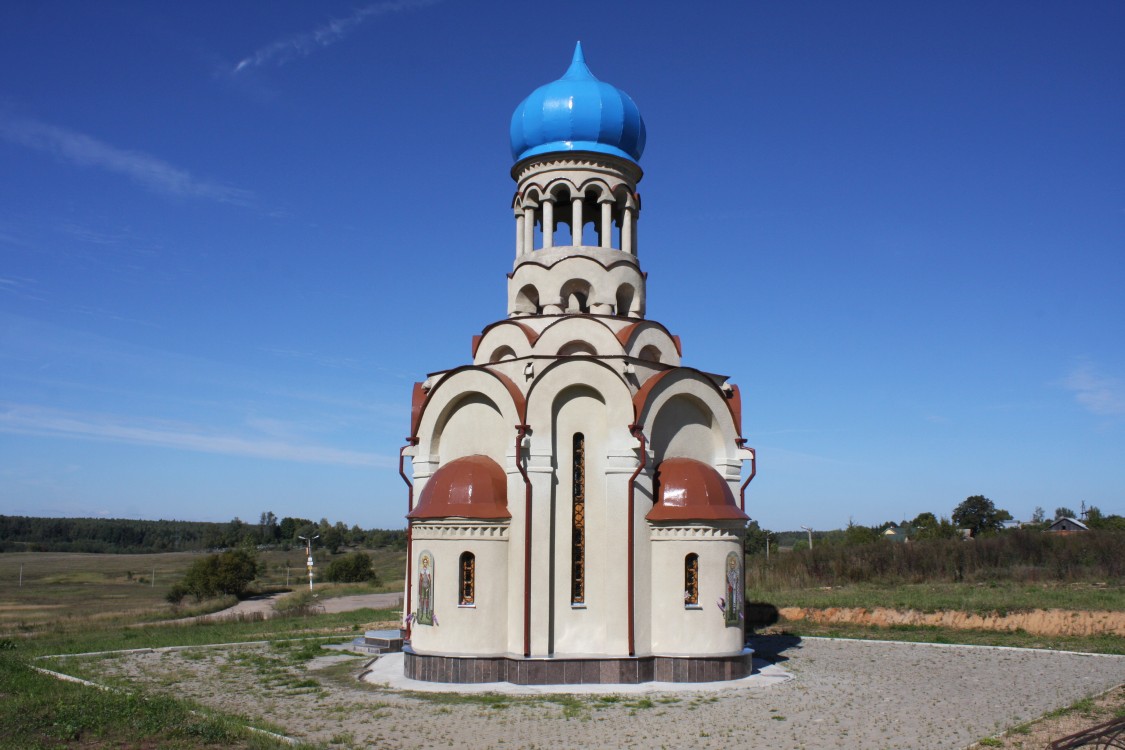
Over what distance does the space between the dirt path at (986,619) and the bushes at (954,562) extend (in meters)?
7.89

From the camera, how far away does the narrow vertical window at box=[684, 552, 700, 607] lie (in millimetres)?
14289

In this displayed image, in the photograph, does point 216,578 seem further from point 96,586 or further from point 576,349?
point 576,349

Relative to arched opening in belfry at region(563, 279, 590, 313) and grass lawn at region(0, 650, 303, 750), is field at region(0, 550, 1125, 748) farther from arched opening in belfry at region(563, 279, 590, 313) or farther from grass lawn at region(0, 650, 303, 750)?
arched opening in belfry at region(563, 279, 590, 313)

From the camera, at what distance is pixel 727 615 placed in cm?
1425

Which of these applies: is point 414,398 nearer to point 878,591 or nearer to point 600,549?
point 600,549

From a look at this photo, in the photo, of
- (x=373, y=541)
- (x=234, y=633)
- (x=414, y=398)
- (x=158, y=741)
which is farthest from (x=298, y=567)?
(x=158, y=741)

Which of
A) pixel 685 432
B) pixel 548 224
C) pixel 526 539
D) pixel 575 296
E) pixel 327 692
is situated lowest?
pixel 327 692

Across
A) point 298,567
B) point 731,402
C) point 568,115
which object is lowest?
point 298,567

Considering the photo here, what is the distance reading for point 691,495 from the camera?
14.4m

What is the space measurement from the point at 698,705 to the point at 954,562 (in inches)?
981

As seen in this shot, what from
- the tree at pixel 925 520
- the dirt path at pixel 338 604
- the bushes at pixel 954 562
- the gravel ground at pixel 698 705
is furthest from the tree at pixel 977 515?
the gravel ground at pixel 698 705

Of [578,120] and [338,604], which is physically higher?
[578,120]

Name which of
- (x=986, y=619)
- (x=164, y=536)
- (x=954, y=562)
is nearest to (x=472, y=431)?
(x=986, y=619)

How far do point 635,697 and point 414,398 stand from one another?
712 cm
